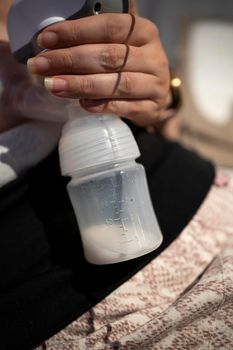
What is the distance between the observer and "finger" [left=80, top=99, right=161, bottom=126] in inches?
14.7

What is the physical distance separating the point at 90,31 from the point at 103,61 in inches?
1.1

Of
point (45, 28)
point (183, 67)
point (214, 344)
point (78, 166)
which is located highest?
point (45, 28)

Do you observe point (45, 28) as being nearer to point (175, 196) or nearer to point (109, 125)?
point (109, 125)

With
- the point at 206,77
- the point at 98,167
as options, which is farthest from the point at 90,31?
the point at 206,77

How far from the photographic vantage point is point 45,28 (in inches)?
13.7

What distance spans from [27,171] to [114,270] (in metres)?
0.14

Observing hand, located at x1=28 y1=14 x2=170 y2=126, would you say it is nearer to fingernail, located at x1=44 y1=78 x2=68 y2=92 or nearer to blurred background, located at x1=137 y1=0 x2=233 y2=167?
fingernail, located at x1=44 y1=78 x2=68 y2=92

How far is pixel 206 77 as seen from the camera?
141cm

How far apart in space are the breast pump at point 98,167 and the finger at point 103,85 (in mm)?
24

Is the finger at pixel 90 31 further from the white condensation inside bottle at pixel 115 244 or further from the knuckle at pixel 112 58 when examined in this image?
the white condensation inside bottle at pixel 115 244

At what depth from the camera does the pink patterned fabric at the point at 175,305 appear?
0.34m

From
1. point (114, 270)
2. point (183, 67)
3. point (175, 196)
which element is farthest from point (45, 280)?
point (183, 67)

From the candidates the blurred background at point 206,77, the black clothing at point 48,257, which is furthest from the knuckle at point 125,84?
the blurred background at point 206,77

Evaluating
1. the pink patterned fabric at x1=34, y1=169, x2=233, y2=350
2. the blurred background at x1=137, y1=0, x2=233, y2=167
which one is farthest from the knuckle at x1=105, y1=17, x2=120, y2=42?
the blurred background at x1=137, y1=0, x2=233, y2=167
